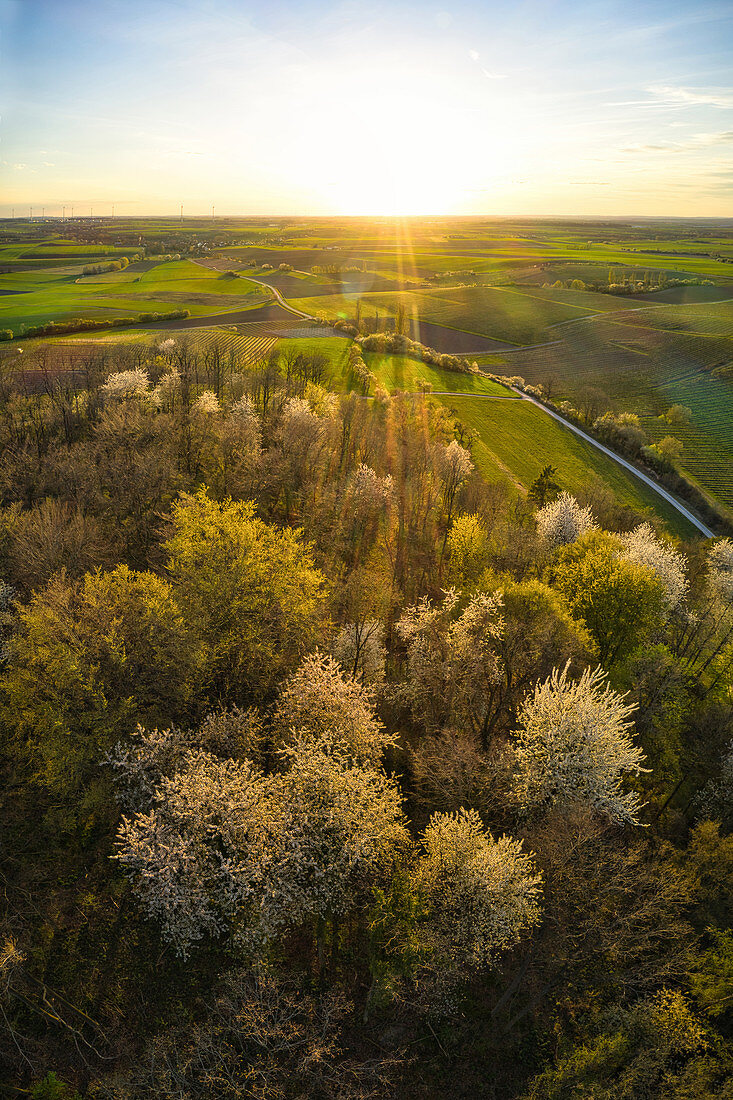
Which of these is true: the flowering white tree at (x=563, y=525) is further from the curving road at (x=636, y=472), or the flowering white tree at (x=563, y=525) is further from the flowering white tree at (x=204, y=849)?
the flowering white tree at (x=204, y=849)

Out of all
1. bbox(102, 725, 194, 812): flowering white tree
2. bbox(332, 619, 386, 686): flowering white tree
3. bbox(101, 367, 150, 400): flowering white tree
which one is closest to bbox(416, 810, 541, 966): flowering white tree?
bbox(102, 725, 194, 812): flowering white tree

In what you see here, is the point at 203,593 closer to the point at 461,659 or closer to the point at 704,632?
the point at 461,659

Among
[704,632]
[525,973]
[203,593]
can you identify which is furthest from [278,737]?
[704,632]

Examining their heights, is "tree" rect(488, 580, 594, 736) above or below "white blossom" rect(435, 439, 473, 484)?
below

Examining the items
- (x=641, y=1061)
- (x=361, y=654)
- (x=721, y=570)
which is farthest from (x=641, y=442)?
(x=641, y=1061)

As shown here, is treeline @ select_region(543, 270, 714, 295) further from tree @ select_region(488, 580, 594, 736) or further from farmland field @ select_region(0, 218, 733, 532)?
tree @ select_region(488, 580, 594, 736)

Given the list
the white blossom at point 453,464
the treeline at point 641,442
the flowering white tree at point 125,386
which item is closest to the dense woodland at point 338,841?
the white blossom at point 453,464
